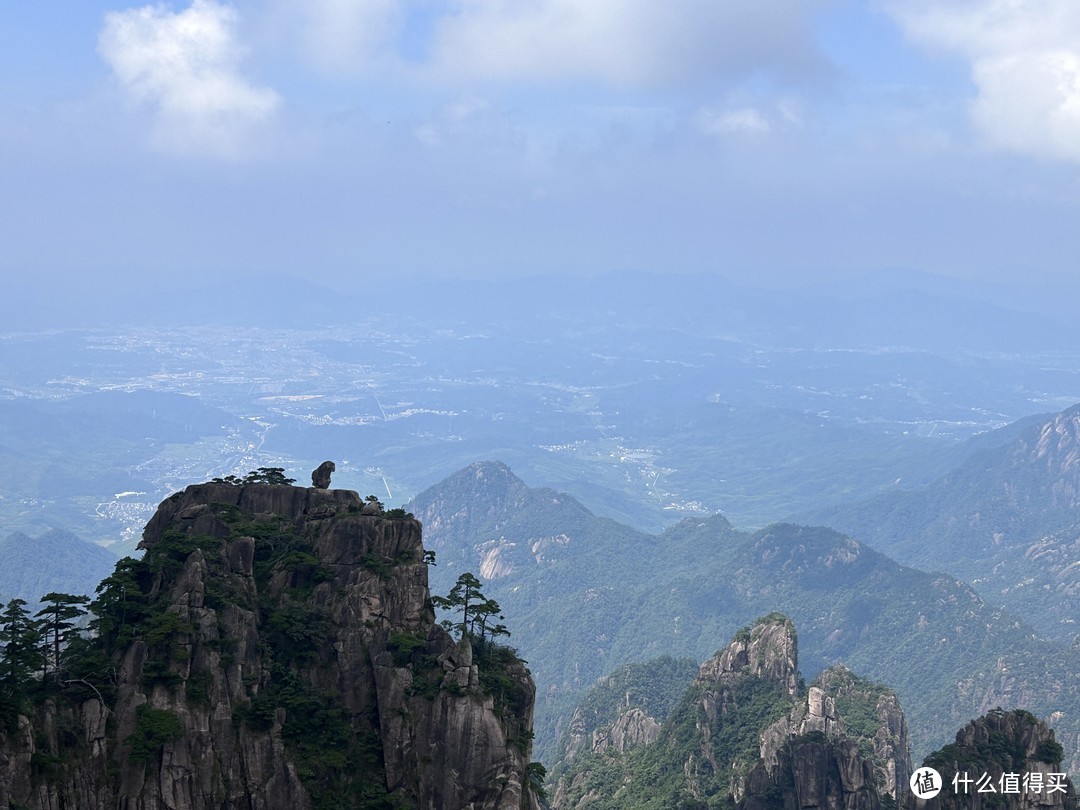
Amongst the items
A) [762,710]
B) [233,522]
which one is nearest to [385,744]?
[233,522]

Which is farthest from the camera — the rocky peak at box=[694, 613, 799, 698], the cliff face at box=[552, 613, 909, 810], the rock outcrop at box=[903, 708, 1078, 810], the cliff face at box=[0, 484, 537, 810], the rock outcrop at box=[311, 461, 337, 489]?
the rocky peak at box=[694, 613, 799, 698]

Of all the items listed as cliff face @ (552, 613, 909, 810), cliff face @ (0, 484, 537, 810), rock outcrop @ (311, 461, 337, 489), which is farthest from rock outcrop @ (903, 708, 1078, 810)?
rock outcrop @ (311, 461, 337, 489)

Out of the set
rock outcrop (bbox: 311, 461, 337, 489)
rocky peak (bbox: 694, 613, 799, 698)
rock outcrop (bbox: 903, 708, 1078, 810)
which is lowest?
rock outcrop (bbox: 903, 708, 1078, 810)

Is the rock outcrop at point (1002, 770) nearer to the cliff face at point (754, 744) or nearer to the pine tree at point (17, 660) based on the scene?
the cliff face at point (754, 744)

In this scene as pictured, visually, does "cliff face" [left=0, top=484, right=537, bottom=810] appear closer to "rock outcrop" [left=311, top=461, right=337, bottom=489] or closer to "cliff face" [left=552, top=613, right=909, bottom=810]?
"rock outcrop" [left=311, top=461, right=337, bottom=489]

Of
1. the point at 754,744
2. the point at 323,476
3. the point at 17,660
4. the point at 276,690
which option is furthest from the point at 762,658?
the point at 17,660

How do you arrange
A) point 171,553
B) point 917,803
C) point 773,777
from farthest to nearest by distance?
1. point 773,777
2. point 917,803
3. point 171,553

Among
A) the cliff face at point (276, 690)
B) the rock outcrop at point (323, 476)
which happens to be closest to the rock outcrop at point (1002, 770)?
the cliff face at point (276, 690)

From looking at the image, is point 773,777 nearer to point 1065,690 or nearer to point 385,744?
point 385,744
